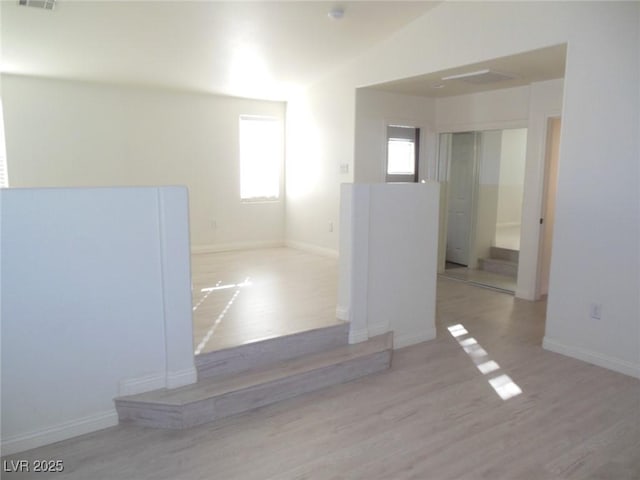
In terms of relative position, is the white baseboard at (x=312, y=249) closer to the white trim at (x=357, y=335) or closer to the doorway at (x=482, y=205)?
the doorway at (x=482, y=205)

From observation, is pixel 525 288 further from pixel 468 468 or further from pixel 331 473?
pixel 331 473

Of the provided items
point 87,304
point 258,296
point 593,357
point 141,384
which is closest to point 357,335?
point 258,296

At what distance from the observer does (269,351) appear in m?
3.27

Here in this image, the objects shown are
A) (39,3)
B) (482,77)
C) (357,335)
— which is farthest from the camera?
(482,77)

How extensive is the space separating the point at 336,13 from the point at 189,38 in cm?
147

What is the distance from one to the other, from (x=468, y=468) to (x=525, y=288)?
11.5ft

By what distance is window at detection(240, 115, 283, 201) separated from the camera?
6.95 meters

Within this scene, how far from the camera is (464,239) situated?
661 centimetres

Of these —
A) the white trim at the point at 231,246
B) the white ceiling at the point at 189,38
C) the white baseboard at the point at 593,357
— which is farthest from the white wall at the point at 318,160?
the white baseboard at the point at 593,357

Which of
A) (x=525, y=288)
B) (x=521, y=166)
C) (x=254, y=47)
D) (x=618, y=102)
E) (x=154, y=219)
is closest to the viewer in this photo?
(x=154, y=219)

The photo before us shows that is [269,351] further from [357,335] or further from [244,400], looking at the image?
[357,335]

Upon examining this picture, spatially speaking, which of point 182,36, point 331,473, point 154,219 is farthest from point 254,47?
point 331,473

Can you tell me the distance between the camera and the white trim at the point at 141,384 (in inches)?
107

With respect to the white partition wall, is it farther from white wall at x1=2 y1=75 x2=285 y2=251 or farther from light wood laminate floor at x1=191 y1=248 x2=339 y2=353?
white wall at x1=2 y1=75 x2=285 y2=251
